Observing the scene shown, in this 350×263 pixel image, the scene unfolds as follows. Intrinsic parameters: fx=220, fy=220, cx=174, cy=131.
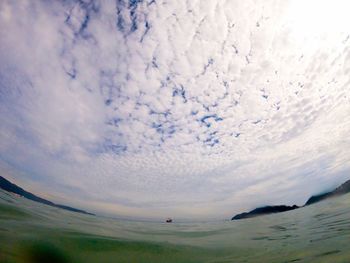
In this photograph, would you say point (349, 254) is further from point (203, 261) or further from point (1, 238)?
point (1, 238)

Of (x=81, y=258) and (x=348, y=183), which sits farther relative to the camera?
(x=348, y=183)

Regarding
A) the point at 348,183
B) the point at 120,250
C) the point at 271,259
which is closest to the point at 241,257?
the point at 271,259

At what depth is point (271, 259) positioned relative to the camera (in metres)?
4.56

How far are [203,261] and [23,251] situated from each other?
3.59 m

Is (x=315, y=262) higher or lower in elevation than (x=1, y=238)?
lower

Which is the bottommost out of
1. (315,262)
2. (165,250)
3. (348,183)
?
(315,262)

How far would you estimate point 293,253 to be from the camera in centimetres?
486

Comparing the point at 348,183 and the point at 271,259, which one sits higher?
the point at 348,183

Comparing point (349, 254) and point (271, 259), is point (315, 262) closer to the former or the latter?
point (349, 254)

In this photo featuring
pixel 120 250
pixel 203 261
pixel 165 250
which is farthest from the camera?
pixel 165 250

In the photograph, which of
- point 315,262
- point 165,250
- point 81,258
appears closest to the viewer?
point 315,262

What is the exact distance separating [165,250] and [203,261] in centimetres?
118

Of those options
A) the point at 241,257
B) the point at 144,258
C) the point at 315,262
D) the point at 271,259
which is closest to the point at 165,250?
the point at 144,258

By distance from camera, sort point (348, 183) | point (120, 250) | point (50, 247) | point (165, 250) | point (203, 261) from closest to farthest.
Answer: point (50, 247)
point (203, 261)
point (120, 250)
point (165, 250)
point (348, 183)
